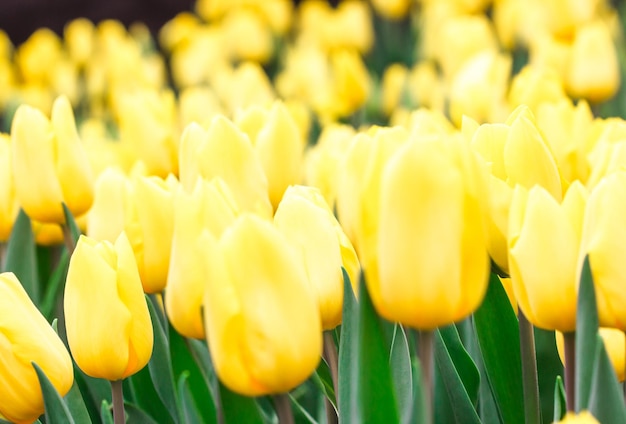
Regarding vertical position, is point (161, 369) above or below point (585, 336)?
below

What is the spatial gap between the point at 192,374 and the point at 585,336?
0.38 metres

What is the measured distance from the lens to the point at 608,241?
63 cm

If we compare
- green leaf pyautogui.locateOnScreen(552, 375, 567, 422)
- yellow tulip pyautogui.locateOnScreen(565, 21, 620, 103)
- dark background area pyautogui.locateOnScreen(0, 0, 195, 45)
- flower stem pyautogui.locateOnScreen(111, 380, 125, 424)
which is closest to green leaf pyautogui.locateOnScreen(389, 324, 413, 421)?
green leaf pyautogui.locateOnScreen(552, 375, 567, 422)

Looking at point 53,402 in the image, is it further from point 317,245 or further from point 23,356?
point 317,245

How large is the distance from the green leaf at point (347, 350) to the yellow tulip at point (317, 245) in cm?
2

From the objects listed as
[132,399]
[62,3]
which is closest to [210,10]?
[62,3]

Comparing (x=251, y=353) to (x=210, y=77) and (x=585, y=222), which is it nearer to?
(x=585, y=222)

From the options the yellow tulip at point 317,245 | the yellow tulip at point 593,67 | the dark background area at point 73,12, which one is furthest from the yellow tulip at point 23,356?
the dark background area at point 73,12

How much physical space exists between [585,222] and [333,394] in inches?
10.5

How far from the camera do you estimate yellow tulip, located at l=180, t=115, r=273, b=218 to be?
0.84 meters

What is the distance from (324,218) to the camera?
2.37 feet

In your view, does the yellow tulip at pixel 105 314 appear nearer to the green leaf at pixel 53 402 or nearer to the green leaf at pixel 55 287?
the green leaf at pixel 53 402

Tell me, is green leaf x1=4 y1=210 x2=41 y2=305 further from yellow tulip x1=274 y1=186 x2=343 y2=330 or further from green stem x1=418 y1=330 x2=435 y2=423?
green stem x1=418 y1=330 x2=435 y2=423

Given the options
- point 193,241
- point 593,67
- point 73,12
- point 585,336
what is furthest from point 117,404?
point 73,12
